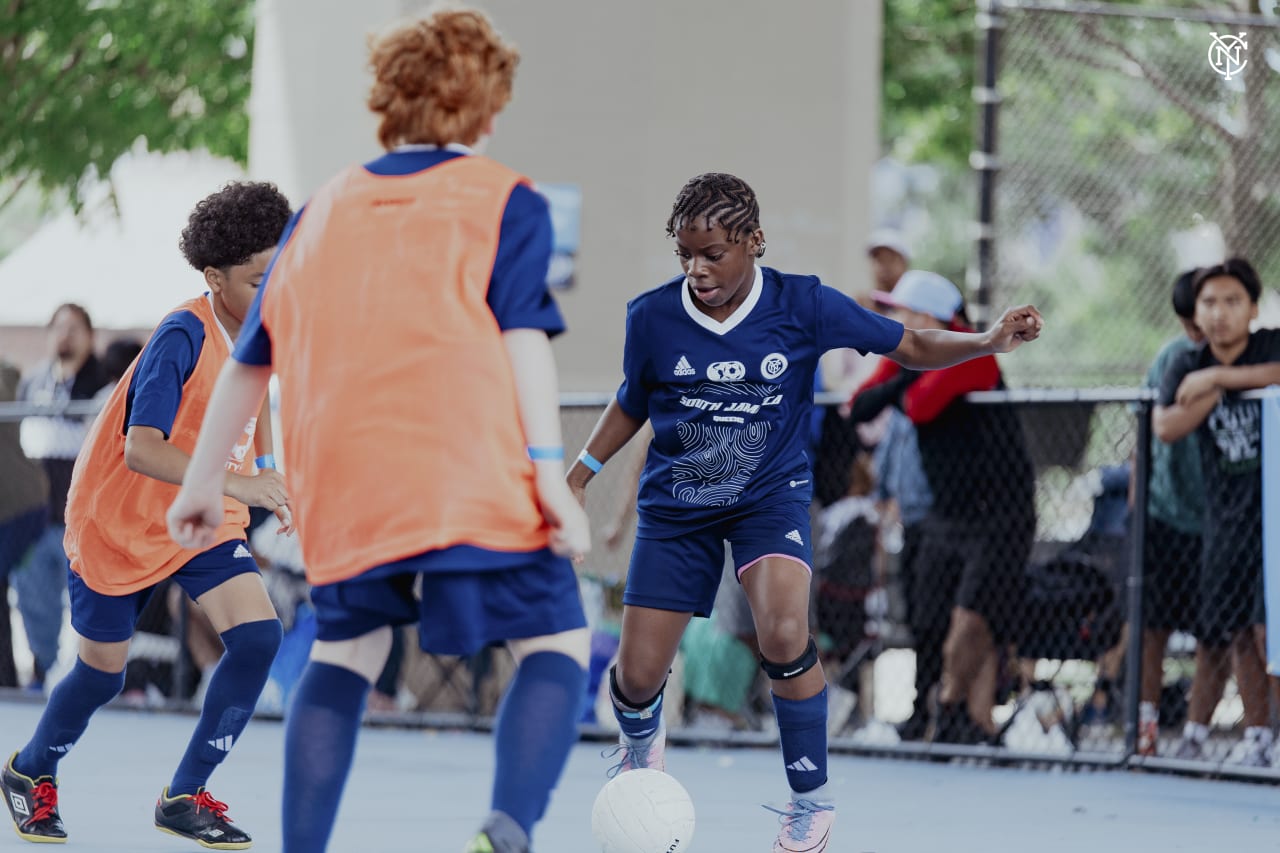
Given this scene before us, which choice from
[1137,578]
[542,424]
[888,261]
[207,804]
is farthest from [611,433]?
[888,261]

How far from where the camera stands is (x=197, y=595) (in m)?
4.90

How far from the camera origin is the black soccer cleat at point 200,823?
4.90 m

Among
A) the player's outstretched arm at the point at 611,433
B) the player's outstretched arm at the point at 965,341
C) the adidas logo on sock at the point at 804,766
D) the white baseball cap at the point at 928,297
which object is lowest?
the adidas logo on sock at the point at 804,766

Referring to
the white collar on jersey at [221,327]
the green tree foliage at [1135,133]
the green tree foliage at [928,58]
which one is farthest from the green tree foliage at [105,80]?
the white collar on jersey at [221,327]

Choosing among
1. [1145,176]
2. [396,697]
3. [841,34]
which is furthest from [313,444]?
[841,34]

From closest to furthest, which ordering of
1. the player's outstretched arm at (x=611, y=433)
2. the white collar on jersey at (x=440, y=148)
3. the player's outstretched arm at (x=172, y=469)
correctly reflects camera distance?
the white collar on jersey at (x=440, y=148)
the player's outstretched arm at (x=172, y=469)
the player's outstretched arm at (x=611, y=433)

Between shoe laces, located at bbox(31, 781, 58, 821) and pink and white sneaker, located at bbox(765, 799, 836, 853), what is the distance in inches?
82.9

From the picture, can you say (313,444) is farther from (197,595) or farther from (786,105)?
(786,105)

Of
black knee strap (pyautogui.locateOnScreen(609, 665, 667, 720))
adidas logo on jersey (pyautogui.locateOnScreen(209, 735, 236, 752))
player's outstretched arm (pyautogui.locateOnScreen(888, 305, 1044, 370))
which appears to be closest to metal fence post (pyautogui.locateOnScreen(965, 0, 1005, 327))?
player's outstretched arm (pyautogui.locateOnScreen(888, 305, 1044, 370))

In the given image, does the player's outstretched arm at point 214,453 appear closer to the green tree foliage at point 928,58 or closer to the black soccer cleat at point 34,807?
the black soccer cleat at point 34,807

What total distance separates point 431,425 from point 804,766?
2119mm

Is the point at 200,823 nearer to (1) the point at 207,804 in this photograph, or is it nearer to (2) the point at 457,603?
(1) the point at 207,804

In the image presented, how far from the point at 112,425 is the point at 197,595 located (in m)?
0.54

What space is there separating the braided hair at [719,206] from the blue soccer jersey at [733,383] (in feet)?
0.78
